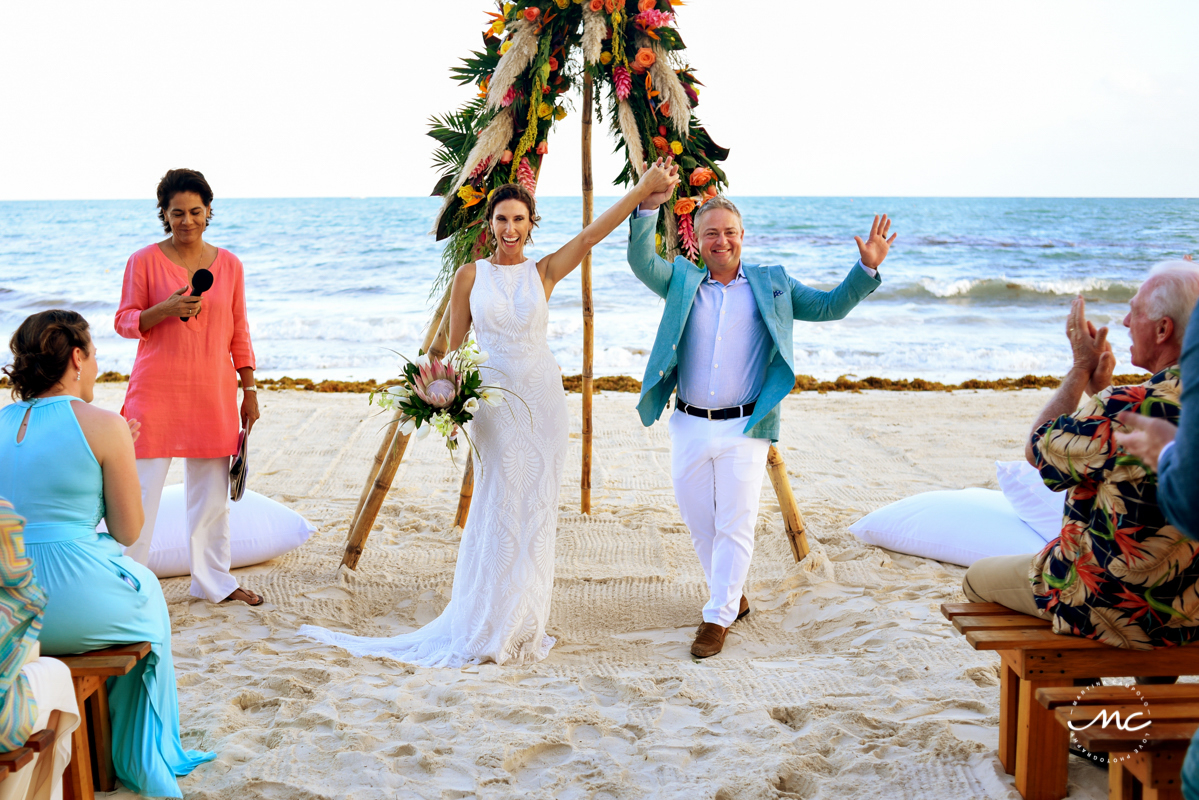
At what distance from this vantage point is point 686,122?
493 centimetres

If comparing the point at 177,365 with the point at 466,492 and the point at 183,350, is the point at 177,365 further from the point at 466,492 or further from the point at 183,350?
the point at 466,492

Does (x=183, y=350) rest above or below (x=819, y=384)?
above

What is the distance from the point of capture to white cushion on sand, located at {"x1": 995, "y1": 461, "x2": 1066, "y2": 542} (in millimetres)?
4814

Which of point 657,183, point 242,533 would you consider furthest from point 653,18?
point 242,533

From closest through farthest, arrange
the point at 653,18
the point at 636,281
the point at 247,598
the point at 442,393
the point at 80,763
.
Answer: the point at 80,763 → the point at 442,393 → the point at 247,598 → the point at 653,18 → the point at 636,281

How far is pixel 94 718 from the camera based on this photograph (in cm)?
271

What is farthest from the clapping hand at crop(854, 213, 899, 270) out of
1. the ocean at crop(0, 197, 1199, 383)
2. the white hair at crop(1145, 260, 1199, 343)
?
the ocean at crop(0, 197, 1199, 383)

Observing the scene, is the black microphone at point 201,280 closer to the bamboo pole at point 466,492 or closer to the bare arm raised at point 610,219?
the bare arm raised at point 610,219

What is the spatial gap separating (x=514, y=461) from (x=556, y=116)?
2295 millimetres

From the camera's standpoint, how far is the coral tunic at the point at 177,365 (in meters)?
4.12

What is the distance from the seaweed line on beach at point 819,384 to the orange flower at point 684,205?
5546 mm

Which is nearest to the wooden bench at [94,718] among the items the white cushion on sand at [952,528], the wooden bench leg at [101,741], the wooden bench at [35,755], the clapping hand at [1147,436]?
the wooden bench leg at [101,741]

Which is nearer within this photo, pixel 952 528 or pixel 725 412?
pixel 725 412

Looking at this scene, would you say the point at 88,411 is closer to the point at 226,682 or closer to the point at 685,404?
the point at 226,682
